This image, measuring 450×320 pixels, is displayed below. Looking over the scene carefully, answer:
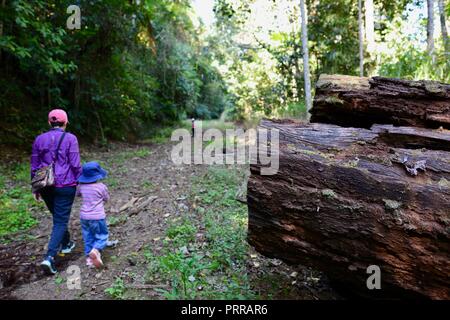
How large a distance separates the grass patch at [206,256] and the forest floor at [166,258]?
0.01 m

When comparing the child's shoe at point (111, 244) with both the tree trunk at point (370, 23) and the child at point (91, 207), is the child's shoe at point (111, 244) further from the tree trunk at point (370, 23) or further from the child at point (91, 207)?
the tree trunk at point (370, 23)

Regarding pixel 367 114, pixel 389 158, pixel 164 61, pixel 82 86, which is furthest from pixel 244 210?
pixel 164 61

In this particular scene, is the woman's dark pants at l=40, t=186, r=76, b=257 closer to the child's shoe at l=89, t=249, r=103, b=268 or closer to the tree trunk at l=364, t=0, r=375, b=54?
the child's shoe at l=89, t=249, r=103, b=268

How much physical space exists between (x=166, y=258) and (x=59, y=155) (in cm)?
190

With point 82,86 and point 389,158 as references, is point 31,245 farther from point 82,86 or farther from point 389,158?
point 82,86

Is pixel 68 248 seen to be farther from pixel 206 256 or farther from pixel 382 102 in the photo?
pixel 382 102

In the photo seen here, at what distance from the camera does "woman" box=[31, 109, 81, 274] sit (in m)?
4.27

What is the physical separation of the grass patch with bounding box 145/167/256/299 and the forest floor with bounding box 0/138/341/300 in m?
0.01

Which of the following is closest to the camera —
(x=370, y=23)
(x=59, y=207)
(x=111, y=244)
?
(x=59, y=207)

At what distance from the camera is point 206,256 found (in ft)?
13.8

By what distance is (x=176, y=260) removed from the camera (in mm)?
4020

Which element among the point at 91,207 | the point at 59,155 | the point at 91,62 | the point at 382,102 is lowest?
the point at 91,207

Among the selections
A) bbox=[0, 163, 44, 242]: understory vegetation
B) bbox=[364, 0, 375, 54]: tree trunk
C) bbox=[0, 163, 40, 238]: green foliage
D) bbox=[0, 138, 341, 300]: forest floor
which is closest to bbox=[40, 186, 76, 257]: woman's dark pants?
bbox=[0, 138, 341, 300]: forest floor

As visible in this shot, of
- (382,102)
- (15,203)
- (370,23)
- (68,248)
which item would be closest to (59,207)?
(68,248)
